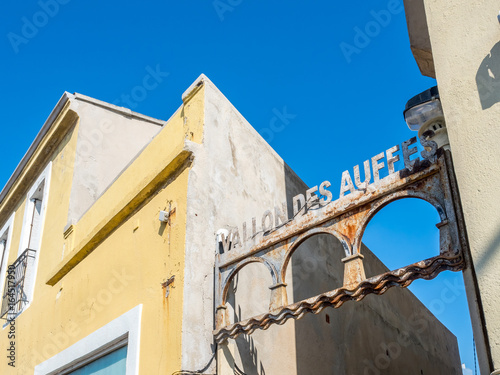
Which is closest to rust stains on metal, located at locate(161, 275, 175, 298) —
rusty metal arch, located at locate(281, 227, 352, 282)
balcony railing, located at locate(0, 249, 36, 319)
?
rusty metal arch, located at locate(281, 227, 352, 282)

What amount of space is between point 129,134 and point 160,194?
464 cm

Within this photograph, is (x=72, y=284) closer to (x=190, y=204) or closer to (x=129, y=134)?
(x=190, y=204)

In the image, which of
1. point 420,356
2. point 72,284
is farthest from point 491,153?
point 420,356

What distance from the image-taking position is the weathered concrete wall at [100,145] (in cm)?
923

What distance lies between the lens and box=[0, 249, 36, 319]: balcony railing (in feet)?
32.0

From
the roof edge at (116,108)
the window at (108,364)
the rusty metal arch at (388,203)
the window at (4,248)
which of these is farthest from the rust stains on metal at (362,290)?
the window at (4,248)

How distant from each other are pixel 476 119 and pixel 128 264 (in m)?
4.22

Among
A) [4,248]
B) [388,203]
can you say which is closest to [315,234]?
[388,203]

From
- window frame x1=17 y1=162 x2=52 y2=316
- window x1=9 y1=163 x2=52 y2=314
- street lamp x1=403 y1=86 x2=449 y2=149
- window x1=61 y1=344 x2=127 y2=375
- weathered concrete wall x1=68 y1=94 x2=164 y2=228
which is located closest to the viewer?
street lamp x1=403 y1=86 x2=449 y2=149

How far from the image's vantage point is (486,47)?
154 inches

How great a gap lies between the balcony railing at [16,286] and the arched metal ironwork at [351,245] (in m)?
5.58

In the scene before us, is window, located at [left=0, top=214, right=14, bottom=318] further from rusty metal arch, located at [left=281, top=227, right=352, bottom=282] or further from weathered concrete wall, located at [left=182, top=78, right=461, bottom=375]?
rusty metal arch, located at [left=281, top=227, right=352, bottom=282]

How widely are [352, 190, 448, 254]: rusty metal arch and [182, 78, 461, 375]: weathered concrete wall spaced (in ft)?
5.79

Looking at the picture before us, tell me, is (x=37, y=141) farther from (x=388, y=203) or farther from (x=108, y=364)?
(x=388, y=203)
